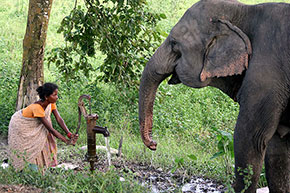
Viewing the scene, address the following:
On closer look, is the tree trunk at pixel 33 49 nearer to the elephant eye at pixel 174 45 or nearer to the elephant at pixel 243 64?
the elephant at pixel 243 64

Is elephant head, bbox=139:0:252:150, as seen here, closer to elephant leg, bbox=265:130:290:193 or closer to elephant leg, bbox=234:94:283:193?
elephant leg, bbox=234:94:283:193

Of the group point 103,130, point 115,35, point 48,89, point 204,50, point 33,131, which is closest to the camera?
point 204,50

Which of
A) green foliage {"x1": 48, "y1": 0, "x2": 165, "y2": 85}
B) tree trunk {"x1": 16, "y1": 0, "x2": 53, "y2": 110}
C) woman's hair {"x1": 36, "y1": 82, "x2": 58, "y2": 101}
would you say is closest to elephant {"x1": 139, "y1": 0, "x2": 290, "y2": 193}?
woman's hair {"x1": 36, "y1": 82, "x2": 58, "y2": 101}

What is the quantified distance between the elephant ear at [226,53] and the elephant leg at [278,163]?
915 millimetres

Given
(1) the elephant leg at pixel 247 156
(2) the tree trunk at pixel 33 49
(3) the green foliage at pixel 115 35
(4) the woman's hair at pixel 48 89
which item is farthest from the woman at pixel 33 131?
(1) the elephant leg at pixel 247 156

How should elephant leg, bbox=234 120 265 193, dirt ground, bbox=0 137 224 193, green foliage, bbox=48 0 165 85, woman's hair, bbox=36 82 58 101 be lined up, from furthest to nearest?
green foliage, bbox=48 0 165 85
dirt ground, bbox=0 137 224 193
woman's hair, bbox=36 82 58 101
elephant leg, bbox=234 120 265 193

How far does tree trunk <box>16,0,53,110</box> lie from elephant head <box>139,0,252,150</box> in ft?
9.16

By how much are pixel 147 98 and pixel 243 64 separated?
99 centimetres

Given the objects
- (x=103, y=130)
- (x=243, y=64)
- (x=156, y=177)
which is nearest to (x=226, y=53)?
(x=243, y=64)

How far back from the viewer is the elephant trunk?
170 inches

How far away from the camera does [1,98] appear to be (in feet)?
26.9

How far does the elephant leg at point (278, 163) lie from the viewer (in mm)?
4328

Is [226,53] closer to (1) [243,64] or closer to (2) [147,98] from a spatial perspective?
(1) [243,64]

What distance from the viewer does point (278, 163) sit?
436cm
